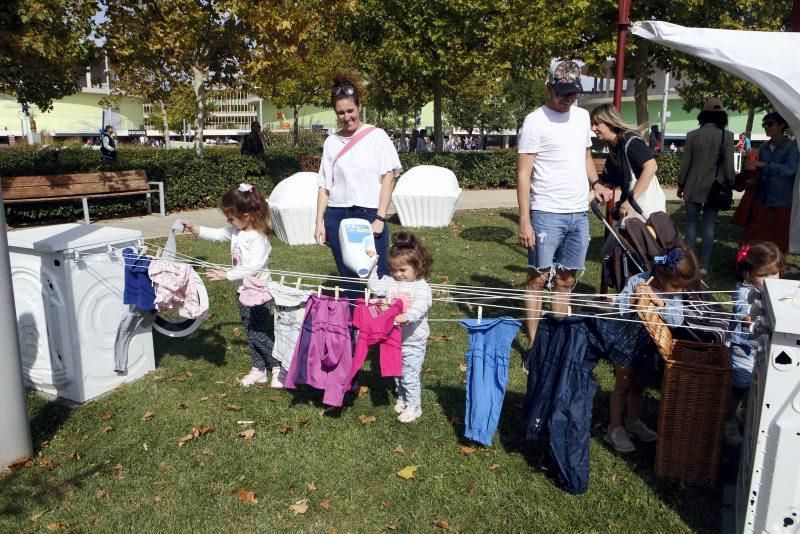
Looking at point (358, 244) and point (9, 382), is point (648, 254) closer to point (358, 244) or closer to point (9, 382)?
point (358, 244)

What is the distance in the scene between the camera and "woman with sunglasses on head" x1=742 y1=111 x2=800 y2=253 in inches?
259

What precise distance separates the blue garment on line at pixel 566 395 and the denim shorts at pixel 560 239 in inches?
46.4

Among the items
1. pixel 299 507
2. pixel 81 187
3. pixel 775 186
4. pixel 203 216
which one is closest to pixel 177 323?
pixel 299 507

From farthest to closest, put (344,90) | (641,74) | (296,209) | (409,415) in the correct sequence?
(641,74) → (296,209) → (344,90) → (409,415)

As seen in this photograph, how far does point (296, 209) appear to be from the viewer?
9188 millimetres

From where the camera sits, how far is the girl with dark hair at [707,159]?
6.78 metres

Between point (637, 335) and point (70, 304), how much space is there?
140 inches

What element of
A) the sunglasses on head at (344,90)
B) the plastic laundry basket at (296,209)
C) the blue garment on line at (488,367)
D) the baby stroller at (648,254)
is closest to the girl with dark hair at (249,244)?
the sunglasses on head at (344,90)

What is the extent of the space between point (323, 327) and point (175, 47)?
10886 mm

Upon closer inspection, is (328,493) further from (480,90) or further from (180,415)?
(480,90)

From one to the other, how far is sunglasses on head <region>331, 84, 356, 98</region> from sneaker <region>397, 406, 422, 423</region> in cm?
211

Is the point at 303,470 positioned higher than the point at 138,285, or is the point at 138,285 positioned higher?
the point at 138,285

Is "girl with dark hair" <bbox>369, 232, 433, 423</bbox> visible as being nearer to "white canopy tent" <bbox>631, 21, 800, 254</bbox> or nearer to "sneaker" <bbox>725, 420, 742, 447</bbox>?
"sneaker" <bbox>725, 420, 742, 447</bbox>

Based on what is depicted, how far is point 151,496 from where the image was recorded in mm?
3363
